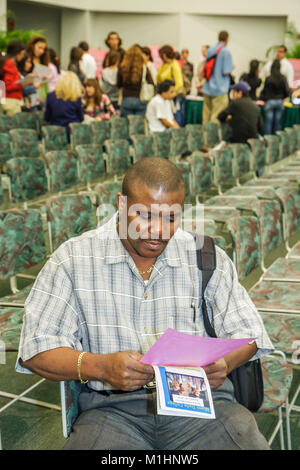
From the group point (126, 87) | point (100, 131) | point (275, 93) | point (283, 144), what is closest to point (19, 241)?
point (100, 131)

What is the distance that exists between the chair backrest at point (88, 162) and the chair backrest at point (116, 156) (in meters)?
0.18

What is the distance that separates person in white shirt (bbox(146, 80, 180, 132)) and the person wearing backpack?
228cm

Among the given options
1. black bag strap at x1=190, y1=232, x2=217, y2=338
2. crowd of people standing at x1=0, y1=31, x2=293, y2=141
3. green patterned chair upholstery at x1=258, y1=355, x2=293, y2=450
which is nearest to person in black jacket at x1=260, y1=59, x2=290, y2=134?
crowd of people standing at x1=0, y1=31, x2=293, y2=141

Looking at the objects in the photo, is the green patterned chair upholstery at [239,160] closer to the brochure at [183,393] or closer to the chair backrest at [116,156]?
the chair backrest at [116,156]

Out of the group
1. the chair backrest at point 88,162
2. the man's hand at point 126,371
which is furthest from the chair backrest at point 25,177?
the man's hand at point 126,371

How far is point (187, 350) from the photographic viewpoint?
5.33 feet

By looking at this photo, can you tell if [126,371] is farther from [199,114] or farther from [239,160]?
[199,114]

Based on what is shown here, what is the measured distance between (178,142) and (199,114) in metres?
5.44

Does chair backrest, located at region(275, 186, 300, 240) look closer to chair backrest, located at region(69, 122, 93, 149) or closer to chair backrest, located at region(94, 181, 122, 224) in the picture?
chair backrest, located at region(94, 181, 122, 224)

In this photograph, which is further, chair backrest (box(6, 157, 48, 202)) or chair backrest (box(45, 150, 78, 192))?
chair backrest (box(45, 150, 78, 192))

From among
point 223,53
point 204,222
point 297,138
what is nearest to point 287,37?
point 223,53

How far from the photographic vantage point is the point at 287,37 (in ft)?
56.9

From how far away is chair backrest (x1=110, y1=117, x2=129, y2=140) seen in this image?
741 centimetres

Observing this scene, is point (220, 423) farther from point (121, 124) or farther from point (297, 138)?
point (297, 138)
